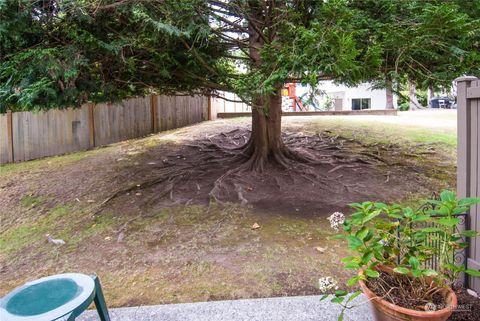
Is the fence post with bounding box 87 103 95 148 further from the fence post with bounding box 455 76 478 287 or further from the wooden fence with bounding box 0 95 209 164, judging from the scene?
the fence post with bounding box 455 76 478 287

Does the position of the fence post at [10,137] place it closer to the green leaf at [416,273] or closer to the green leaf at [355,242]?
the green leaf at [355,242]

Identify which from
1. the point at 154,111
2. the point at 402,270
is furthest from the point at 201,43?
the point at 154,111

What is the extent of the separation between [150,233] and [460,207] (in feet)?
11.9

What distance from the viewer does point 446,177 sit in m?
6.04

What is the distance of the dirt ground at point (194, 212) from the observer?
3.44m

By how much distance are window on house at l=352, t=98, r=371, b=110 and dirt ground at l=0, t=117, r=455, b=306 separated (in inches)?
730

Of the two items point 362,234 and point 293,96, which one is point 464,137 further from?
point 293,96

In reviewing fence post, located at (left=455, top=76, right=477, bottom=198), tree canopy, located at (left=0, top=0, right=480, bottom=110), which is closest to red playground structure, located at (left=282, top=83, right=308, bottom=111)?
tree canopy, located at (left=0, top=0, right=480, bottom=110)

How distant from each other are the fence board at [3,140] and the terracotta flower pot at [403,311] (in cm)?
941

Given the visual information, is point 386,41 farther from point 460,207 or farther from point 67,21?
point 67,21

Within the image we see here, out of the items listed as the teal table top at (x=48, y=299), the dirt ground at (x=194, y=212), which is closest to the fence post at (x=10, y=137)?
the dirt ground at (x=194, y=212)

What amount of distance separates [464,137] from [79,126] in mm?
9293

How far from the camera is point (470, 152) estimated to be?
247 cm

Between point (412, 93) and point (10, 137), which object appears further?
point (412, 93)
